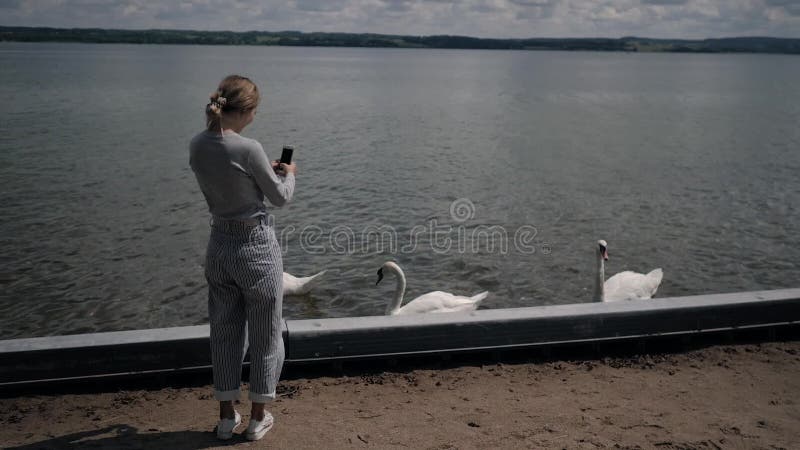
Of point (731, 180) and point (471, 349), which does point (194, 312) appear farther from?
point (731, 180)

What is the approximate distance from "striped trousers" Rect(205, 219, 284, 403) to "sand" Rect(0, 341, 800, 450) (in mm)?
446

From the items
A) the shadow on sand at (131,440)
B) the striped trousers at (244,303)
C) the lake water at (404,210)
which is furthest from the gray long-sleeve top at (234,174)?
the lake water at (404,210)

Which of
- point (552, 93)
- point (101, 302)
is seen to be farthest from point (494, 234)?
point (552, 93)

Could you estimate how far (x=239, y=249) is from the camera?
4316 millimetres

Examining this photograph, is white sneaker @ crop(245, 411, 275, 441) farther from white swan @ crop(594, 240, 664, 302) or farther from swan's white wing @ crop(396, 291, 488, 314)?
white swan @ crop(594, 240, 664, 302)

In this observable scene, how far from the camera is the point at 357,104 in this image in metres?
43.4

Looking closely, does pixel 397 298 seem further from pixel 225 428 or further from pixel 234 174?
pixel 234 174

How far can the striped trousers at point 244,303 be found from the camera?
4.34 meters

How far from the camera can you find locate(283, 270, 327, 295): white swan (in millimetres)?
10398

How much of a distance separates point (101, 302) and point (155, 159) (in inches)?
490

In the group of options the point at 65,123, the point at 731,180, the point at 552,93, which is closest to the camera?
the point at 731,180

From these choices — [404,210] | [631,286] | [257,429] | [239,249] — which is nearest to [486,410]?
[257,429]

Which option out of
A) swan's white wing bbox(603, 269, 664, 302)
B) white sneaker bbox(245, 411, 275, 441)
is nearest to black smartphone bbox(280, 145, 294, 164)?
white sneaker bbox(245, 411, 275, 441)

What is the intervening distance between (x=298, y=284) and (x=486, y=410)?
5770 millimetres
